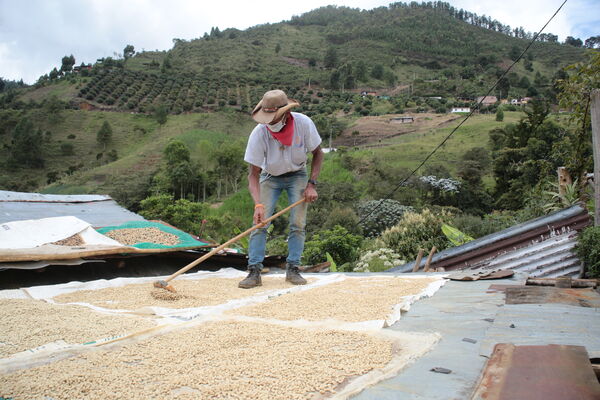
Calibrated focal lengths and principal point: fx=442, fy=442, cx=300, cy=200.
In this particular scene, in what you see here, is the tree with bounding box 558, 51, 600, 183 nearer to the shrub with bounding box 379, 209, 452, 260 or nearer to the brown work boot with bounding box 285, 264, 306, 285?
the shrub with bounding box 379, 209, 452, 260

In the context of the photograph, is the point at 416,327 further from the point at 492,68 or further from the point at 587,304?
the point at 492,68

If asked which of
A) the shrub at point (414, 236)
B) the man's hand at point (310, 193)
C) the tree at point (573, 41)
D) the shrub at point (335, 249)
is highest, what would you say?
the tree at point (573, 41)

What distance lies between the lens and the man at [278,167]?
10.2ft

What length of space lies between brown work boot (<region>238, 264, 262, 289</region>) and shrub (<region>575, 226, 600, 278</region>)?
3155mm

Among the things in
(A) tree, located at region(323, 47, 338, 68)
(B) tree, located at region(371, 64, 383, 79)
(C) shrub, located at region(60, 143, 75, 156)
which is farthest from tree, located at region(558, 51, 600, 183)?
(A) tree, located at region(323, 47, 338, 68)

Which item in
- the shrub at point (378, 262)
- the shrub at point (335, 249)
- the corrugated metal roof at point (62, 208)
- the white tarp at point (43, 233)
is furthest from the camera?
the shrub at point (335, 249)

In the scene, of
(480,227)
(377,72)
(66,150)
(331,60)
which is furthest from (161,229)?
(331,60)

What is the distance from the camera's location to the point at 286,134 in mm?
3188

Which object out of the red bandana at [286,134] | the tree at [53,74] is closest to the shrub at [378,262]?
the red bandana at [286,134]

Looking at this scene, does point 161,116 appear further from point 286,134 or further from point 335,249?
point 286,134

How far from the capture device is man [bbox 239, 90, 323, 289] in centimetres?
311

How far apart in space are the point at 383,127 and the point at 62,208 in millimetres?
38584

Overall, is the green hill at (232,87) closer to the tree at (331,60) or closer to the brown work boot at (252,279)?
the tree at (331,60)

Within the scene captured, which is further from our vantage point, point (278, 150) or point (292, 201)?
point (292, 201)
